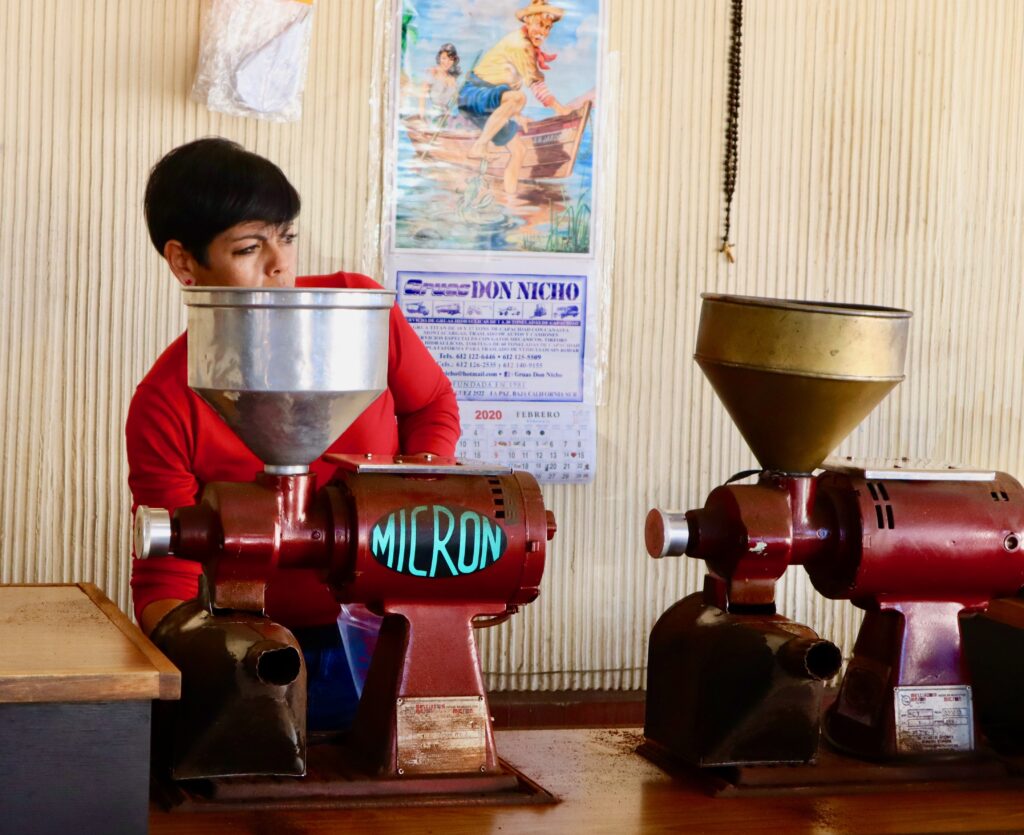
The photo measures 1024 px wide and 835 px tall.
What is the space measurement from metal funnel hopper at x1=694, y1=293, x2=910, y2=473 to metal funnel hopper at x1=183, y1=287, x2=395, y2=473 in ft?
1.41

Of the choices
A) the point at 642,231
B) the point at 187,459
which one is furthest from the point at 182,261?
the point at 642,231

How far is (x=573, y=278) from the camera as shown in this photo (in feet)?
9.77

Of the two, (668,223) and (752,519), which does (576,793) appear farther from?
(668,223)

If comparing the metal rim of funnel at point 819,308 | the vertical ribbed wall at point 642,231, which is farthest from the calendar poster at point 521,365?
the metal rim of funnel at point 819,308

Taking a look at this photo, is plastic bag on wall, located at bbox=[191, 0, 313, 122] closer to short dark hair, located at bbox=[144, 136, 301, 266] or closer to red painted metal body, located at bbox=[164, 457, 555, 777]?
short dark hair, located at bbox=[144, 136, 301, 266]

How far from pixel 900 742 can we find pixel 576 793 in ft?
1.40

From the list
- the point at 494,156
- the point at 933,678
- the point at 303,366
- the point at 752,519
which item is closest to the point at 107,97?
the point at 494,156

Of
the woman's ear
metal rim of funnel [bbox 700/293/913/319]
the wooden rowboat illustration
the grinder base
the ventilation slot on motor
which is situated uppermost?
the wooden rowboat illustration

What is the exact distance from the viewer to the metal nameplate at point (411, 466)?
1.63 metres

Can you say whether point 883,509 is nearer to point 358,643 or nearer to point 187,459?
point 358,643

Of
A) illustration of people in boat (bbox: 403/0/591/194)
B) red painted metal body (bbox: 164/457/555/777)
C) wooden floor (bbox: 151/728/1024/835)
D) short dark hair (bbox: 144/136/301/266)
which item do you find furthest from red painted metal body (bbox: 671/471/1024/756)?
illustration of people in boat (bbox: 403/0/591/194)

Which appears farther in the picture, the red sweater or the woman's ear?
the woman's ear

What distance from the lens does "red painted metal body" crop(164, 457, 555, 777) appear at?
5.09 feet

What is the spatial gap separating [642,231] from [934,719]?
59.2 inches
